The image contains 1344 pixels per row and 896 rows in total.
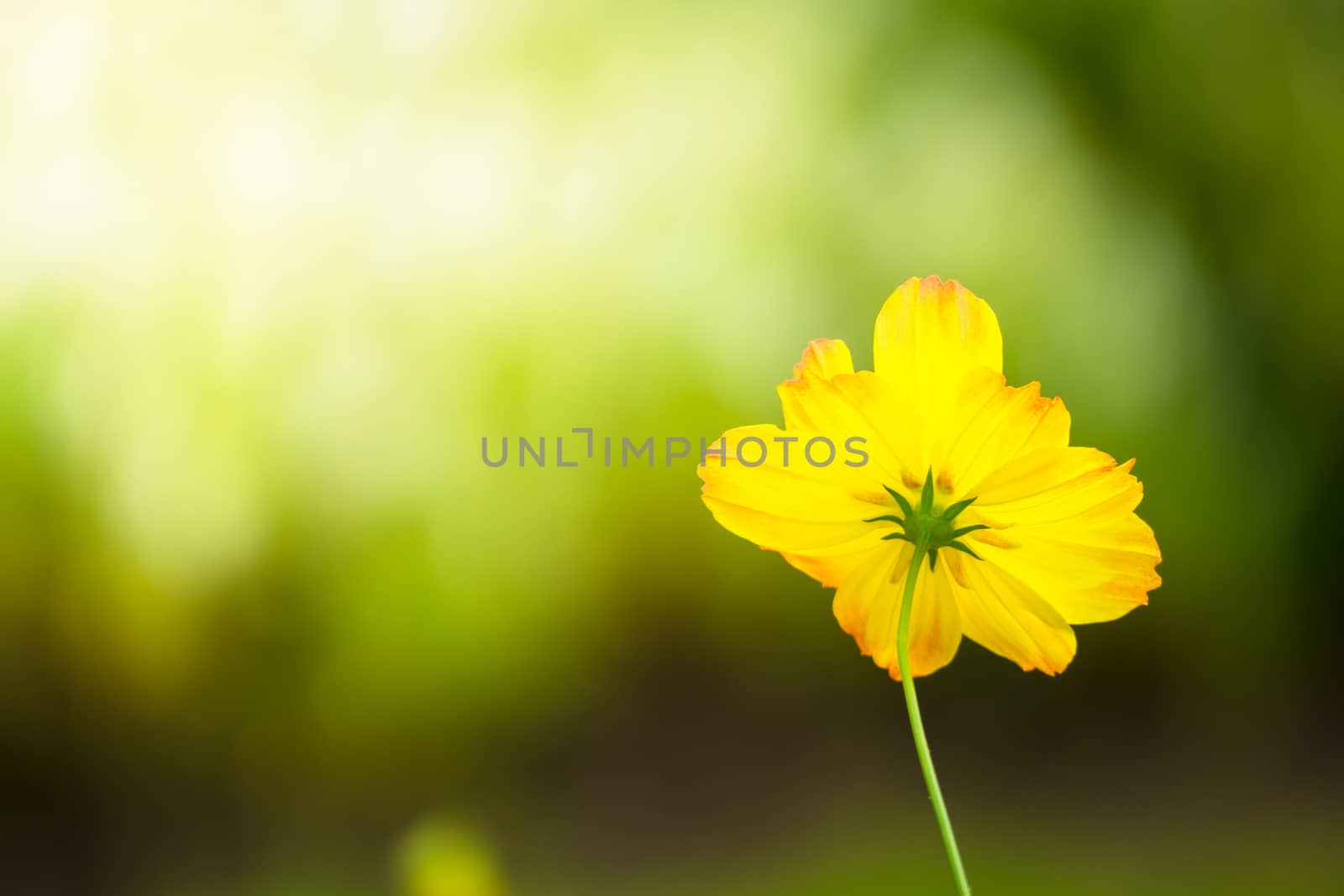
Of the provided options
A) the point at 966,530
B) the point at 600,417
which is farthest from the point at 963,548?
the point at 600,417

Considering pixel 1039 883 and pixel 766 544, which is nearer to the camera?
pixel 766 544

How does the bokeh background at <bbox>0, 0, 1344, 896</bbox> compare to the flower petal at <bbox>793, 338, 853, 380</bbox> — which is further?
the bokeh background at <bbox>0, 0, 1344, 896</bbox>

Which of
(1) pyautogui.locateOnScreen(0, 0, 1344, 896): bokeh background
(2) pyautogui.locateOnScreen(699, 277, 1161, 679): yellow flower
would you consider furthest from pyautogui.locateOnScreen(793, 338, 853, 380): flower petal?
(1) pyautogui.locateOnScreen(0, 0, 1344, 896): bokeh background

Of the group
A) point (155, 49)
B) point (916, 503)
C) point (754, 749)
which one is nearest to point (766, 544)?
point (916, 503)

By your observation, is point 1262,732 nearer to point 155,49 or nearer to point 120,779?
point 120,779

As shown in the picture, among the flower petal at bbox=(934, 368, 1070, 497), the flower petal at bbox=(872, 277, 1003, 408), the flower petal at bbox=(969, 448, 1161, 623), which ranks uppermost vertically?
the flower petal at bbox=(872, 277, 1003, 408)

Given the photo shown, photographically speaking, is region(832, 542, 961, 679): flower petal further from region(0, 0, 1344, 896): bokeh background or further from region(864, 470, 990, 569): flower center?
region(0, 0, 1344, 896): bokeh background

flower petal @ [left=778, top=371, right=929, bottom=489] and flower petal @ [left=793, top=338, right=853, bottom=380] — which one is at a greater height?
flower petal @ [left=793, top=338, right=853, bottom=380]

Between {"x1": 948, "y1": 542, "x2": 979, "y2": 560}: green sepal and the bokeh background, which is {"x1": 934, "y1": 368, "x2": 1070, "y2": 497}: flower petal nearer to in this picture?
{"x1": 948, "y1": 542, "x2": 979, "y2": 560}: green sepal
